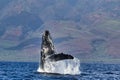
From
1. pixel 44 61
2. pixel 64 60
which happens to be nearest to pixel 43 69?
pixel 44 61

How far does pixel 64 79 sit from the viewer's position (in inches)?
3290

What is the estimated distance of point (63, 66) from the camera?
9619cm

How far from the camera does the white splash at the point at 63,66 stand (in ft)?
305

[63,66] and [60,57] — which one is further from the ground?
[60,57]

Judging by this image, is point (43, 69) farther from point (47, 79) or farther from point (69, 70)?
point (47, 79)

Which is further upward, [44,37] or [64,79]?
[44,37]

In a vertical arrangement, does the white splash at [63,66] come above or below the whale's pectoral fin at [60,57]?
below

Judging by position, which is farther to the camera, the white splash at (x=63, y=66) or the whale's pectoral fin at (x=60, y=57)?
the white splash at (x=63, y=66)

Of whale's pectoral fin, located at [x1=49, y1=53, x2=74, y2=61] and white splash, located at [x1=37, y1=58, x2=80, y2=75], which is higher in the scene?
whale's pectoral fin, located at [x1=49, y1=53, x2=74, y2=61]

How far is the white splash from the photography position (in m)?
92.8

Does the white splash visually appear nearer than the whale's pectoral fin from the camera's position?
No

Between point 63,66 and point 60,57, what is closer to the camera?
point 60,57

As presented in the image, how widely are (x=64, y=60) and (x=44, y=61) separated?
6.74 m

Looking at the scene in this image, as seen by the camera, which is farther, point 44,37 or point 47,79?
point 44,37
